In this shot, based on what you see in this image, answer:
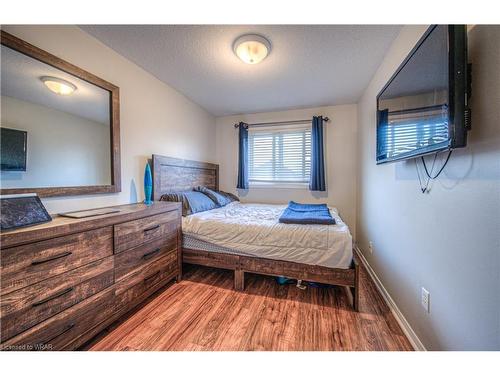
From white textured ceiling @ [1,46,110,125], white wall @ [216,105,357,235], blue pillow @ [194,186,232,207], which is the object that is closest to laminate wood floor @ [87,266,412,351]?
blue pillow @ [194,186,232,207]

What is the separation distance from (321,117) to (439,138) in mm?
2500

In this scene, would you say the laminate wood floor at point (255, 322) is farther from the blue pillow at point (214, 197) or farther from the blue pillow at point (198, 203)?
the blue pillow at point (214, 197)

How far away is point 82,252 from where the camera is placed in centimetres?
117

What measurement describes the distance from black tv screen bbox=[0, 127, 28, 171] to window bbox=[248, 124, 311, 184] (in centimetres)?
287

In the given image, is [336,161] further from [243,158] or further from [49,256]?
[49,256]

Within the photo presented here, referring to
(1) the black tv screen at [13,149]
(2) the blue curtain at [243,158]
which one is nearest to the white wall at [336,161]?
(2) the blue curtain at [243,158]

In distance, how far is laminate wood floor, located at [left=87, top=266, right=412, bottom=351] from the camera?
4.24 ft

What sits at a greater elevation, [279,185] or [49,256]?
[279,185]

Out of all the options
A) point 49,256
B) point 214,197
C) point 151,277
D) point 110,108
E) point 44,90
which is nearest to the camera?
point 49,256

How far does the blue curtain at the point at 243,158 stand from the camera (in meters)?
3.57

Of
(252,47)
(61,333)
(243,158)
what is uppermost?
(252,47)

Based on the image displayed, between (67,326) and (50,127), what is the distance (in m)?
1.31

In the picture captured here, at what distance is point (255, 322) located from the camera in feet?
4.91

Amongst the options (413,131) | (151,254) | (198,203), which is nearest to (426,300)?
(413,131)
